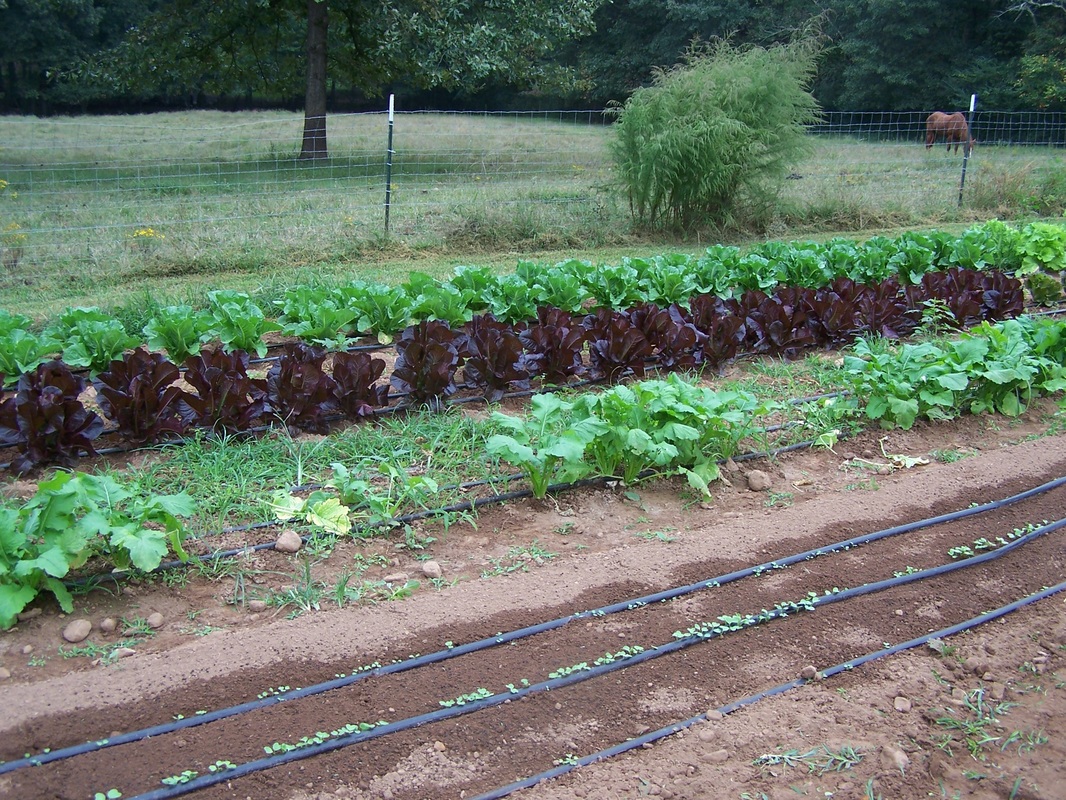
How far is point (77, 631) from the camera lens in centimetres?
327

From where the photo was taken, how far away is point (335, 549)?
387 centimetres

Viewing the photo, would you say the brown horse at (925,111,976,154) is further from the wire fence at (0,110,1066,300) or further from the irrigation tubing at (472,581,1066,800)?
the irrigation tubing at (472,581,1066,800)

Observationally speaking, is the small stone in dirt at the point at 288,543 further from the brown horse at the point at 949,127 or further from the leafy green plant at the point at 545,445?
the brown horse at the point at 949,127

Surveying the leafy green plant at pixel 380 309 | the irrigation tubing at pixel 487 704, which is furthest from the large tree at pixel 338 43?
the irrigation tubing at pixel 487 704

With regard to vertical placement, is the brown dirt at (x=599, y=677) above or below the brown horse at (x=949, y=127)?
below

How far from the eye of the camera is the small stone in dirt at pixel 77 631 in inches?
128

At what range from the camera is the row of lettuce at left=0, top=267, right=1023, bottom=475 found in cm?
464

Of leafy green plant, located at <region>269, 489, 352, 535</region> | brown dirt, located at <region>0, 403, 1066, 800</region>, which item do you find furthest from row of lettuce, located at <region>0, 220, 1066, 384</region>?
brown dirt, located at <region>0, 403, 1066, 800</region>

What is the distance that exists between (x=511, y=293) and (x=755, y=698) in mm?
4209

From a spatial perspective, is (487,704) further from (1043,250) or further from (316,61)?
(316,61)

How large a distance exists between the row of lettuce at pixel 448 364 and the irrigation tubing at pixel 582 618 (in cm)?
214

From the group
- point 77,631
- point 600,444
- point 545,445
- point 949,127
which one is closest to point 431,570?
point 545,445

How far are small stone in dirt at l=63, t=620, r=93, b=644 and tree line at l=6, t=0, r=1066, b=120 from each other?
10.5 m

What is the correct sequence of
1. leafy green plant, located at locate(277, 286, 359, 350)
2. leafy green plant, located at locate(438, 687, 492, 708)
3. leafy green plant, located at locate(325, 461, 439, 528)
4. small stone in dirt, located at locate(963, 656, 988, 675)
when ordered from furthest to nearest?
leafy green plant, located at locate(277, 286, 359, 350) < leafy green plant, located at locate(325, 461, 439, 528) < small stone in dirt, located at locate(963, 656, 988, 675) < leafy green plant, located at locate(438, 687, 492, 708)
